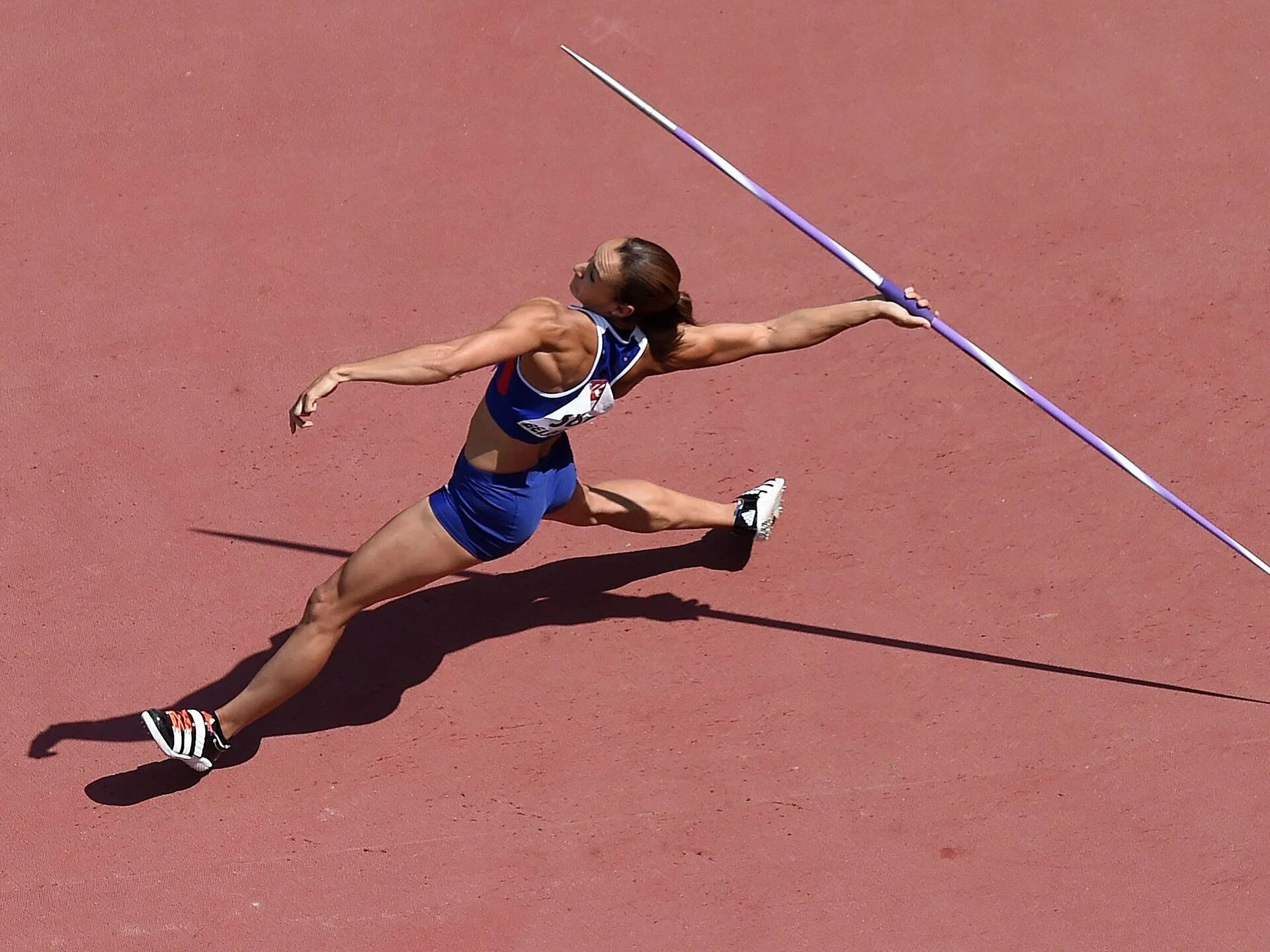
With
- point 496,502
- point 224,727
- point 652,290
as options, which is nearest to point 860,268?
point 652,290

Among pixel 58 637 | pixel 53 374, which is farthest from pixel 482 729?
→ pixel 53 374

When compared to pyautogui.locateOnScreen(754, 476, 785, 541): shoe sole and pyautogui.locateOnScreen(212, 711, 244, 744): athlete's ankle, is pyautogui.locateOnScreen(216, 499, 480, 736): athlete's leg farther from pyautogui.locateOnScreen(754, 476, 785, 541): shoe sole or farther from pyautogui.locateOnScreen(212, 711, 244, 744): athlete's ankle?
pyautogui.locateOnScreen(754, 476, 785, 541): shoe sole

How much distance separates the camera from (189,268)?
6.09 metres

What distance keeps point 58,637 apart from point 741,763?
254 cm

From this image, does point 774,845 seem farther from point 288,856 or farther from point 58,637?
point 58,637

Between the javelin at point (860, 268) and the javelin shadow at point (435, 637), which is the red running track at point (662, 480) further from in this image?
the javelin at point (860, 268)

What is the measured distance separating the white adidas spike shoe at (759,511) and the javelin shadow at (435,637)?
0.20m

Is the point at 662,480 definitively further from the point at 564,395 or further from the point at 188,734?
the point at 188,734

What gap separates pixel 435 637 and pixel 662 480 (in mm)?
1085

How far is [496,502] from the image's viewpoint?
181 inches

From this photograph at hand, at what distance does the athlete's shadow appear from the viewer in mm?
5168

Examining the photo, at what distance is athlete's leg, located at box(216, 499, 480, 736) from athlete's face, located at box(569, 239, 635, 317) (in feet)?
3.08

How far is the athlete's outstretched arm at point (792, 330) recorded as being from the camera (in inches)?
177

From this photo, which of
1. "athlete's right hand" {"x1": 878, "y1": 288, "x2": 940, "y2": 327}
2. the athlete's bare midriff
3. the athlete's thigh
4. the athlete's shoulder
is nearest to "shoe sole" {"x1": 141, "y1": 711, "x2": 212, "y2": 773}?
the athlete's thigh
